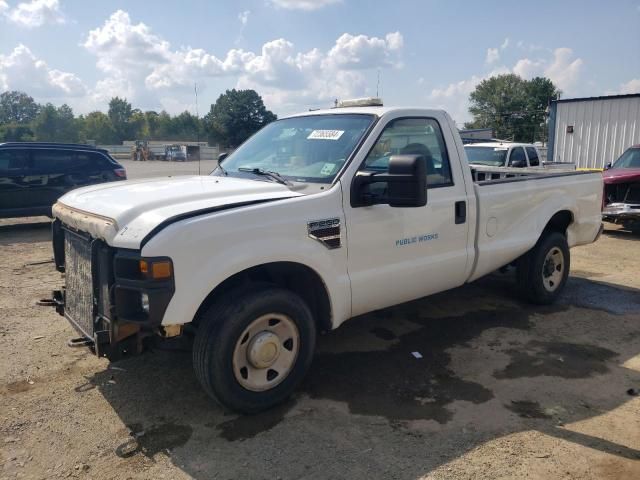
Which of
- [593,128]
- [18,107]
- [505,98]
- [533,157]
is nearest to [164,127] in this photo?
[18,107]

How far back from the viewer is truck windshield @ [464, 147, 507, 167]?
11.2 m

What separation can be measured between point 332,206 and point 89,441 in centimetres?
211

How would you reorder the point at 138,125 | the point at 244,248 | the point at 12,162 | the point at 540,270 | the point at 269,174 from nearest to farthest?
1. the point at 244,248
2. the point at 269,174
3. the point at 540,270
4. the point at 12,162
5. the point at 138,125

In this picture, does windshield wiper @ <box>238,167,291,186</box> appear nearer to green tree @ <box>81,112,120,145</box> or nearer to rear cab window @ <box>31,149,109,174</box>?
rear cab window @ <box>31,149,109,174</box>

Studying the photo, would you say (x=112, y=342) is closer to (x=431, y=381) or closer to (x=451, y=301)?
(x=431, y=381)

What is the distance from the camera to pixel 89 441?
10.5ft

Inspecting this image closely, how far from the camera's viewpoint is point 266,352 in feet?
11.1

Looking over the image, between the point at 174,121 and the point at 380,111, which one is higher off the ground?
the point at 174,121

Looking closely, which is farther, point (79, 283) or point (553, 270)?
point (553, 270)

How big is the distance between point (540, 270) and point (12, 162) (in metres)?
9.82

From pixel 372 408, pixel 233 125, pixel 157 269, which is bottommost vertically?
pixel 372 408

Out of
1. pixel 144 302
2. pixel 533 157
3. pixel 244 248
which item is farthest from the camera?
pixel 533 157

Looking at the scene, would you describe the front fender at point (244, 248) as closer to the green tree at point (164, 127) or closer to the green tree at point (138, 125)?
the green tree at point (164, 127)

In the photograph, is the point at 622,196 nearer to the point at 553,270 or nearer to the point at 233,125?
the point at 553,270
